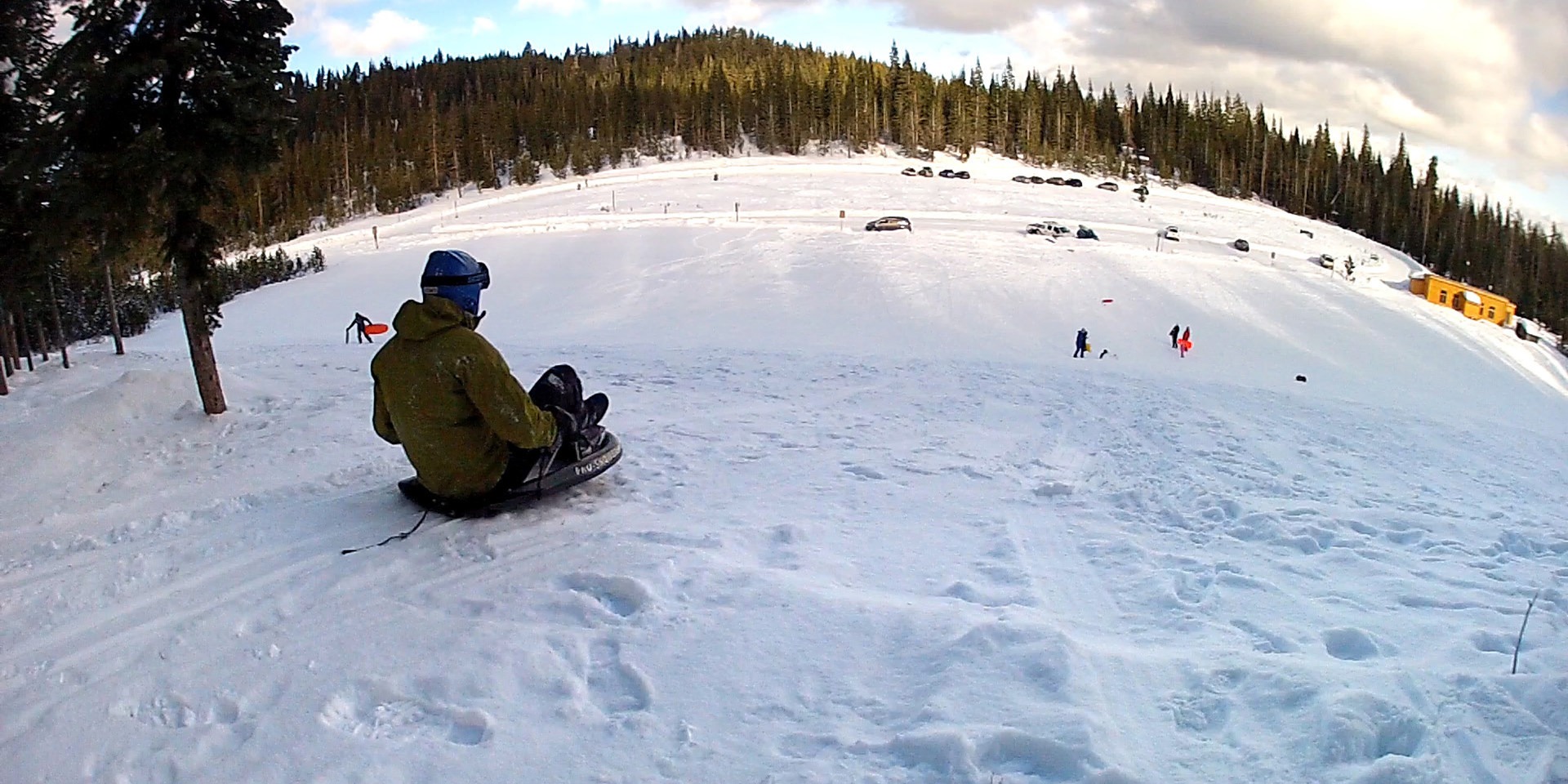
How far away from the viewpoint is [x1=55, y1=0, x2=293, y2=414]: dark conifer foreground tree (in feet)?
29.9

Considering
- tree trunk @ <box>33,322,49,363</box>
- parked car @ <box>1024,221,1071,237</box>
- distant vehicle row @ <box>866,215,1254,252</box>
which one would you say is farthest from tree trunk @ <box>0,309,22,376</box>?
parked car @ <box>1024,221,1071,237</box>

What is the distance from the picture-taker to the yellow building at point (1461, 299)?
170 ft

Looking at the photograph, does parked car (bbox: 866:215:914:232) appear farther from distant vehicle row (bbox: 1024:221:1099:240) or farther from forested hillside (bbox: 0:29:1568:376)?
forested hillside (bbox: 0:29:1568:376)

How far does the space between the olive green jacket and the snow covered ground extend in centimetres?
45

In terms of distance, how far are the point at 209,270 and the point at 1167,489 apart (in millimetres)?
10255

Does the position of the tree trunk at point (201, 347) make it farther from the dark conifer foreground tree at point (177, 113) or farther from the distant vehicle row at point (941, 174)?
the distant vehicle row at point (941, 174)

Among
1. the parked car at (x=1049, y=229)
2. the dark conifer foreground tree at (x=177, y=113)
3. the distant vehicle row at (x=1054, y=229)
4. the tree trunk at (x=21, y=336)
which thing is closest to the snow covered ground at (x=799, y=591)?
the dark conifer foreground tree at (x=177, y=113)

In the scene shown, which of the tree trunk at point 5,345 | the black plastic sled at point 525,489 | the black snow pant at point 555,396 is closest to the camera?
the black plastic sled at point 525,489

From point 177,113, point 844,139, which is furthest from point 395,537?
point 844,139

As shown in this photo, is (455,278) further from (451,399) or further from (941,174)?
(941,174)

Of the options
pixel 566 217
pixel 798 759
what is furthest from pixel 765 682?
pixel 566 217

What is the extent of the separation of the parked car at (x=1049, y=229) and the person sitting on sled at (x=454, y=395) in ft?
159

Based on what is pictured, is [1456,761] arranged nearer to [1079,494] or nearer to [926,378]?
[1079,494]

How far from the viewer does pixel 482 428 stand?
571 cm
